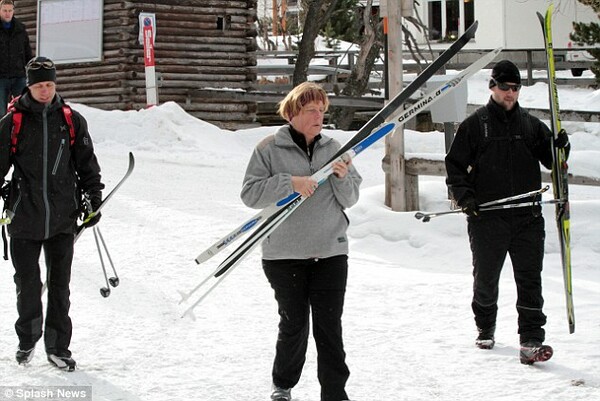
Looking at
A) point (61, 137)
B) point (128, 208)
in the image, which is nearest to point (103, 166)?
point (128, 208)

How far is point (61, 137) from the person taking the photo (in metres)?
5.80

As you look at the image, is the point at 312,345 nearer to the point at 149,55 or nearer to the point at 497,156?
the point at 497,156

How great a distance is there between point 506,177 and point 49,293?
8.43 ft

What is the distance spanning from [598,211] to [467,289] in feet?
5.97

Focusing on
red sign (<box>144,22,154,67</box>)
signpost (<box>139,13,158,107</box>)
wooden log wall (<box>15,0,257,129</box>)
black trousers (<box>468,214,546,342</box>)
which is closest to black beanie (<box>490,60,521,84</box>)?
black trousers (<box>468,214,546,342</box>)

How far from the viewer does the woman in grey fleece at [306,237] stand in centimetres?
496

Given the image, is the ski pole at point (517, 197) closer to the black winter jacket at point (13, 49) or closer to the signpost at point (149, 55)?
the black winter jacket at point (13, 49)

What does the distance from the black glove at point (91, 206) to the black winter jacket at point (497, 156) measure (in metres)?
1.94

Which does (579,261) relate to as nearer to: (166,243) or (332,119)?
(166,243)

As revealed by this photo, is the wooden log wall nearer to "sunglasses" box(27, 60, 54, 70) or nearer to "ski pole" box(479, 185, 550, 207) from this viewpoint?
"sunglasses" box(27, 60, 54, 70)

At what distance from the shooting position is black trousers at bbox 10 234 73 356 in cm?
586

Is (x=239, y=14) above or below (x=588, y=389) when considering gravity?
above

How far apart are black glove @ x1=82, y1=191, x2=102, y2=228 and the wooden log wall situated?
51.6 ft

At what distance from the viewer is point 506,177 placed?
19.7 feet
